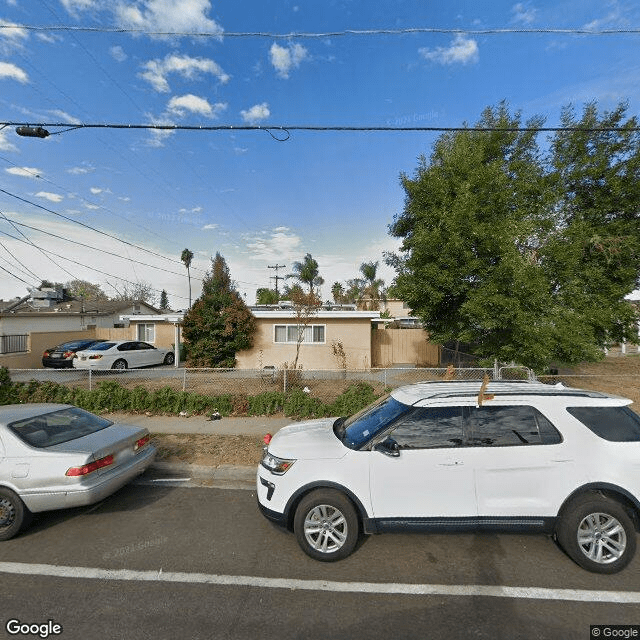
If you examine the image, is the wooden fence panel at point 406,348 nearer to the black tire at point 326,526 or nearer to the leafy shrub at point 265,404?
the leafy shrub at point 265,404

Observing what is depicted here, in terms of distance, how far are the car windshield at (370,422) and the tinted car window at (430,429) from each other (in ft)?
0.41

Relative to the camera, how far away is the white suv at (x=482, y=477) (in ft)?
9.95

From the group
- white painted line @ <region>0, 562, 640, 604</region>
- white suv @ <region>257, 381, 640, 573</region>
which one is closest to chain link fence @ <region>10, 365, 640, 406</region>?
white suv @ <region>257, 381, 640, 573</region>

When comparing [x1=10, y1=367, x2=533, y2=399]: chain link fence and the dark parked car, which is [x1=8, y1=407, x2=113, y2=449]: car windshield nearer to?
[x1=10, y1=367, x2=533, y2=399]: chain link fence

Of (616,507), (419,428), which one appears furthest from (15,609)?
(616,507)

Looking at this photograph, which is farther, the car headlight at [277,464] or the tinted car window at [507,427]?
the car headlight at [277,464]

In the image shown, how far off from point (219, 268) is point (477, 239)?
12743 mm

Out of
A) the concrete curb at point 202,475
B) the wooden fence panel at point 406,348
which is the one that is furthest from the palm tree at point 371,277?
the concrete curb at point 202,475

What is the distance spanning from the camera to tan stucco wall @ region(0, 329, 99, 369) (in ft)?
53.6

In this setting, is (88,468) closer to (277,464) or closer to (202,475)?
(202,475)

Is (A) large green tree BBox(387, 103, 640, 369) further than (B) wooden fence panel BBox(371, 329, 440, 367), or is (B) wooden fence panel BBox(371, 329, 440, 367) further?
(B) wooden fence panel BBox(371, 329, 440, 367)

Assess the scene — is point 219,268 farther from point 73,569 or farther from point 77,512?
point 73,569

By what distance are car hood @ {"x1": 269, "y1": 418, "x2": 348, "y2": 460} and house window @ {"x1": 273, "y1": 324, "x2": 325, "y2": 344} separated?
1134 cm

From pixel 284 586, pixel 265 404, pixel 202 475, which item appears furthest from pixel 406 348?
pixel 284 586
